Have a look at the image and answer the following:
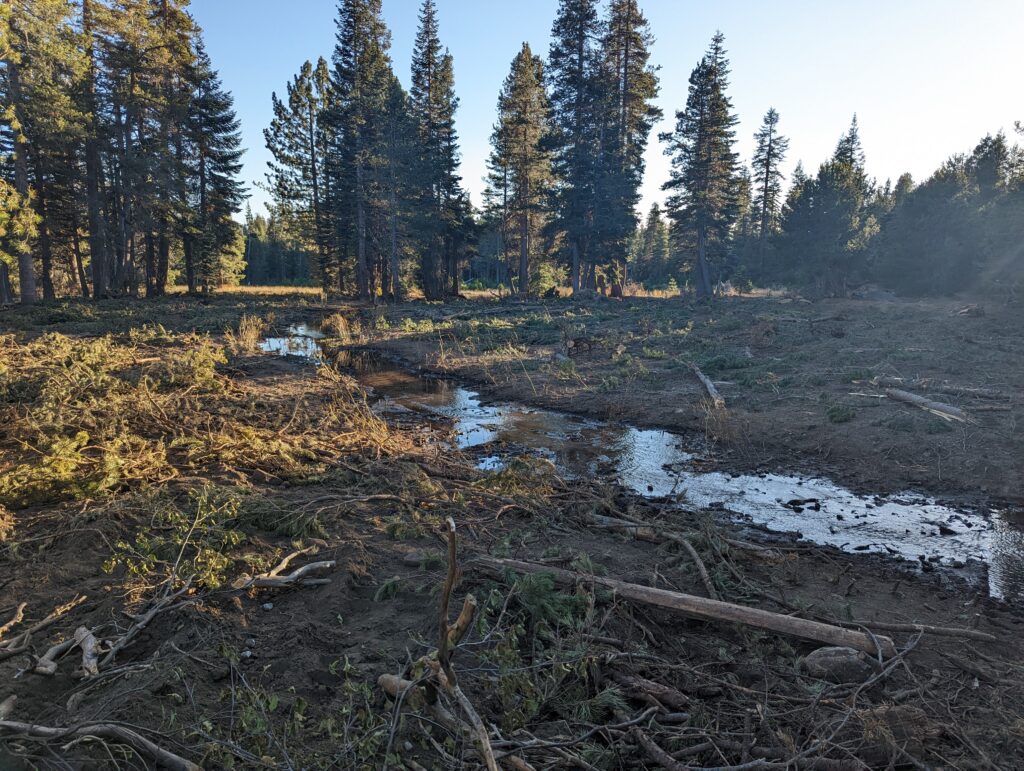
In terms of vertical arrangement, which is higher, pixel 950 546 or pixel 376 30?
pixel 376 30

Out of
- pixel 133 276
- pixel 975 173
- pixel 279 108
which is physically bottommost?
pixel 133 276

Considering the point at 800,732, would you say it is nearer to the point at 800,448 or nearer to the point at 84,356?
the point at 800,448

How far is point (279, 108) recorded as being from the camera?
40312mm

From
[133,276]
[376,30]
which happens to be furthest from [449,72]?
[133,276]

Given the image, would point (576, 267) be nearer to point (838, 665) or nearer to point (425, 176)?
point (425, 176)

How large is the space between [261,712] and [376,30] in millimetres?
42373

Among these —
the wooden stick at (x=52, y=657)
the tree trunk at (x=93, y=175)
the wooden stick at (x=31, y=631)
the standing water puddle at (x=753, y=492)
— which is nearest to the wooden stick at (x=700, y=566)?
the standing water puddle at (x=753, y=492)

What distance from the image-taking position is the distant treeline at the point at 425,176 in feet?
89.7

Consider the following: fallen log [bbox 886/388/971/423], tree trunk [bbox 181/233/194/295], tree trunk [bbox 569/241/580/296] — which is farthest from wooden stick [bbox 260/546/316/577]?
tree trunk [bbox 181/233/194/295]

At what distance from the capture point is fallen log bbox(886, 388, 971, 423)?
→ 9836mm

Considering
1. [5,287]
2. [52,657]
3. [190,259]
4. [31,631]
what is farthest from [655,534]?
[5,287]

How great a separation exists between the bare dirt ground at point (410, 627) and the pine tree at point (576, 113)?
2962 centimetres

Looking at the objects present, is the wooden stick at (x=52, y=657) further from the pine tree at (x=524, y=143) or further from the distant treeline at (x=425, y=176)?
the pine tree at (x=524, y=143)

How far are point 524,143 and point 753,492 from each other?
32.8m
